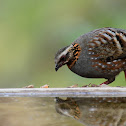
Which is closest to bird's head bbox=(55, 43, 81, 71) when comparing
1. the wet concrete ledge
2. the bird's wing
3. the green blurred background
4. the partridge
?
the partridge

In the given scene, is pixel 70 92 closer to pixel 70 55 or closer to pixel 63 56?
pixel 63 56

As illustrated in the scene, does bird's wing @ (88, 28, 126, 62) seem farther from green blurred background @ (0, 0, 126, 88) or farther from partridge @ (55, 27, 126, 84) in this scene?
green blurred background @ (0, 0, 126, 88)

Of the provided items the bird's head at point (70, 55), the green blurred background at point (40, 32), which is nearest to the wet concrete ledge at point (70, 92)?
the bird's head at point (70, 55)

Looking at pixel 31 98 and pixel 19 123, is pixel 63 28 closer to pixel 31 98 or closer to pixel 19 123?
pixel 31 98

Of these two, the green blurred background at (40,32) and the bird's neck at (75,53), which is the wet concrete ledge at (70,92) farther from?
the green blurred background at (40,32)

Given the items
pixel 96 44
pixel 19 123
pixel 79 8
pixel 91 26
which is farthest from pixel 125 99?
pixel 79 8

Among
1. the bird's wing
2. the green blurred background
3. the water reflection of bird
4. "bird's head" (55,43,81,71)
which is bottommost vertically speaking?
the green blurred background
